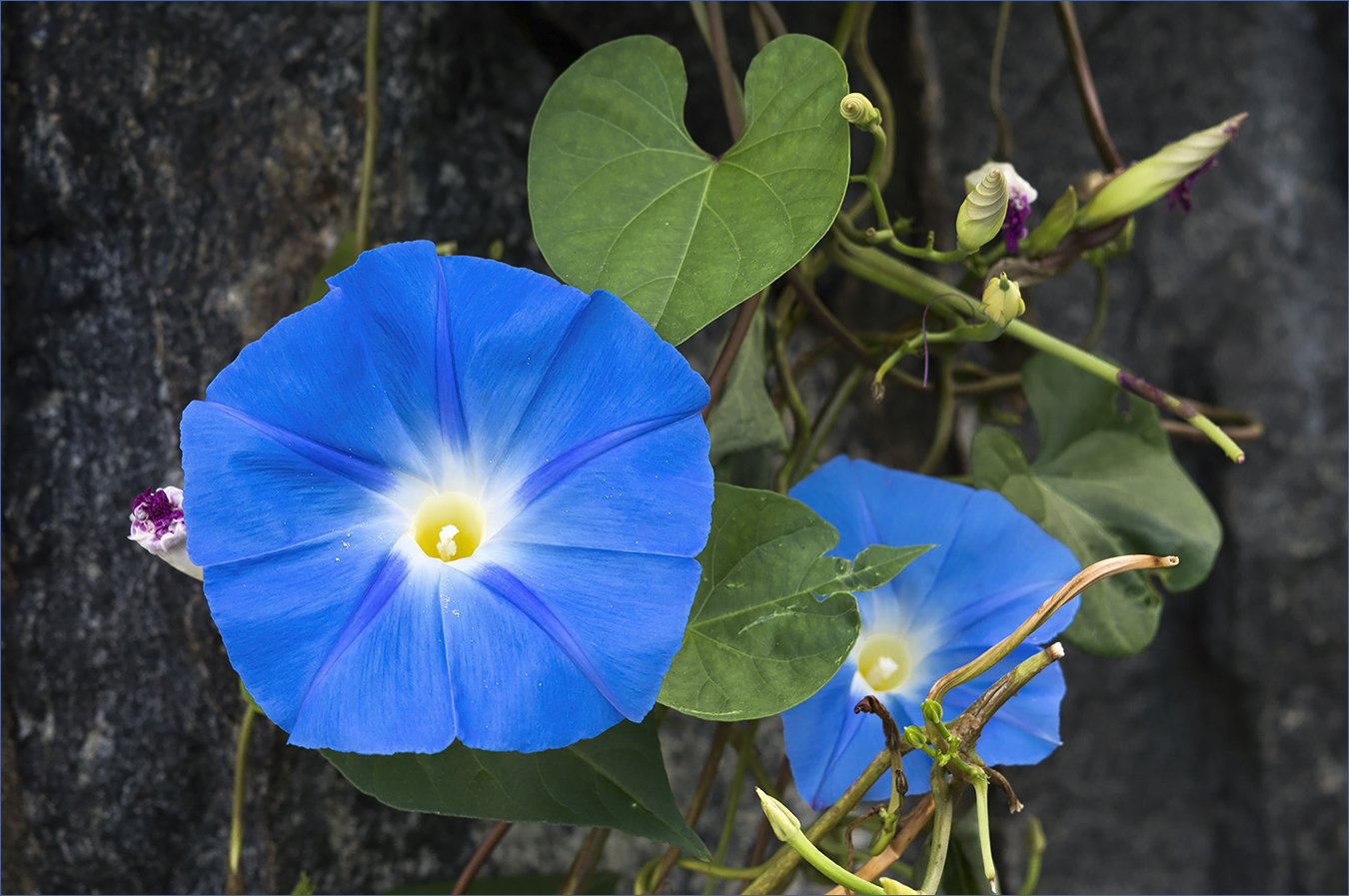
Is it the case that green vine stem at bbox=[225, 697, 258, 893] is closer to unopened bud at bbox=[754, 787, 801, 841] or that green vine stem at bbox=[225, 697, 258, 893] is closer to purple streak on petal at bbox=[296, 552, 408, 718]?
purple streak on petal at bbox=[296, 552, 408, 718]

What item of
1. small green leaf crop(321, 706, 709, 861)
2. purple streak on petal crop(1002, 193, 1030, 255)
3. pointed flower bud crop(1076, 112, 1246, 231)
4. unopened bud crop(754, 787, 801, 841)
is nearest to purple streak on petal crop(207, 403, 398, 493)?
small green leaf crop(321, 706, 709, 861)

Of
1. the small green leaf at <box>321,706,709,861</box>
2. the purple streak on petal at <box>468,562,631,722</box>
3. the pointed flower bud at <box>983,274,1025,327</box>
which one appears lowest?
the small green leaf at <box>321,706,709,861</box>

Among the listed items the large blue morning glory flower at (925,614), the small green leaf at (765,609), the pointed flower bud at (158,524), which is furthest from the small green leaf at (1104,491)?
the pointed flower bud at (158,524)

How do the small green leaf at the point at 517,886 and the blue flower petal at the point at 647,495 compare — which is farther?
the small green leaf at the point at 517,886

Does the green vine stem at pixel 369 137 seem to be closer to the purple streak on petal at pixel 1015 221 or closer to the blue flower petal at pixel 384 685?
the blue flower petal at pixel 384 685

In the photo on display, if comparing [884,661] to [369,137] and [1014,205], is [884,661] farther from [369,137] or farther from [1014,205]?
[369,137]

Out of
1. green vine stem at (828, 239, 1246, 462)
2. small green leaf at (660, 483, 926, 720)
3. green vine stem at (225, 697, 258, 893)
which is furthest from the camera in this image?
green vine stem at (225, 697, 258, 893)

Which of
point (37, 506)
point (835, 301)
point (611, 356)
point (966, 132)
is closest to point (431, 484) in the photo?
point (611, 356)
